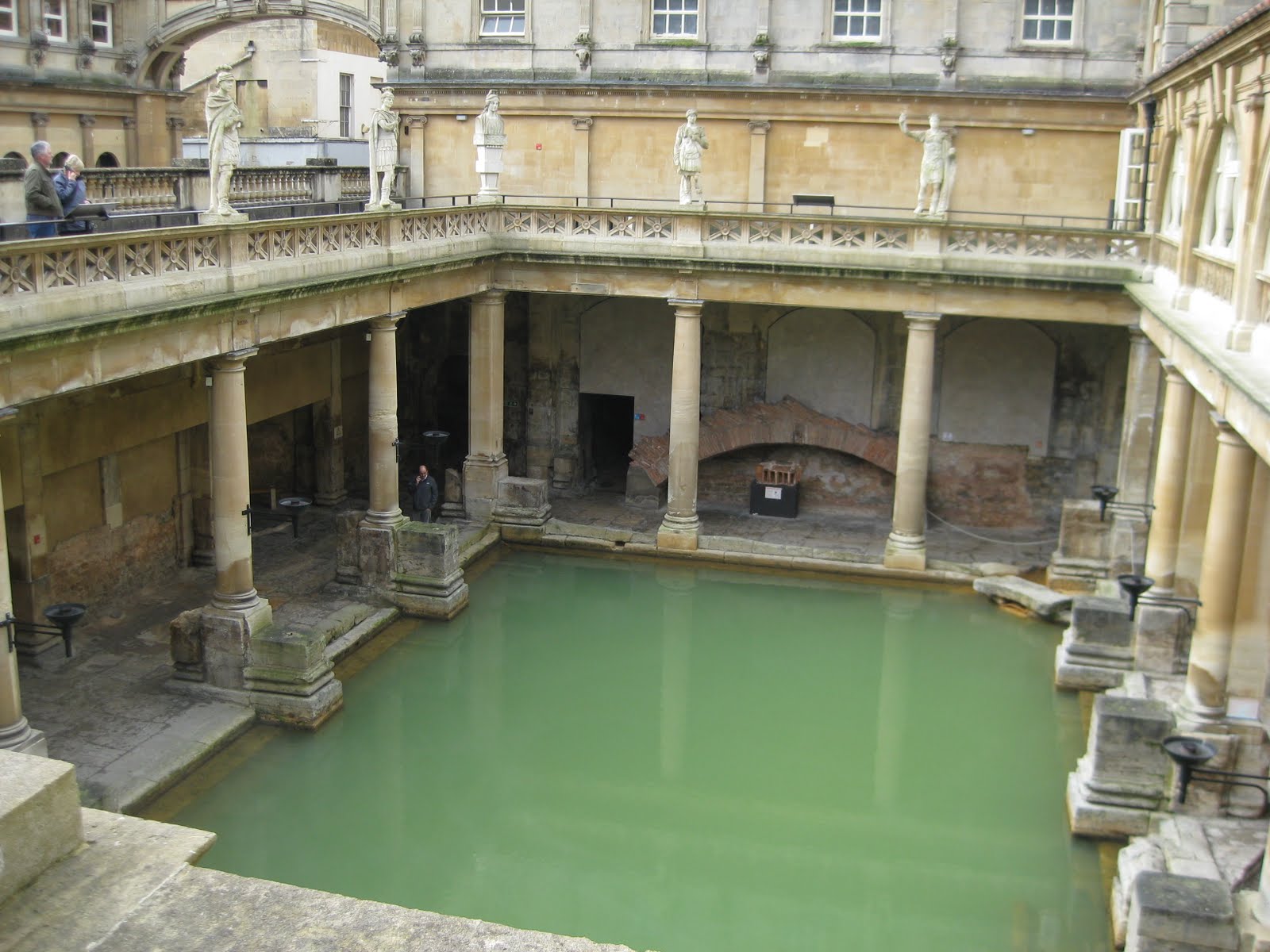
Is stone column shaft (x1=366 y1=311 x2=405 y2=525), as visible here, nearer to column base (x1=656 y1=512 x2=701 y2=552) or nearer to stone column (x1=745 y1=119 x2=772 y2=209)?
column base (x1=656 y1=512 x2=701 y2=552)

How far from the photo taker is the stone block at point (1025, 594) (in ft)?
66.0

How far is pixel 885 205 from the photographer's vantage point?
25.0 m

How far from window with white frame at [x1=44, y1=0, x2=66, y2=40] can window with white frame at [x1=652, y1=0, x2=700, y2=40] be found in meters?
15.5

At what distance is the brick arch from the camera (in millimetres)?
25562

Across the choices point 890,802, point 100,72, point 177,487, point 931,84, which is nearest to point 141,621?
point 177,487

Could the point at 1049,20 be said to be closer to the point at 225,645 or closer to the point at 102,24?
the point at 225,645

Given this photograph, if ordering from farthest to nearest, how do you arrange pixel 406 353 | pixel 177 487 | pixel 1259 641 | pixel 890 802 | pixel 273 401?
1. pixel 406 353
2. pixel 273 401
3. pixel 177 487
4. pixel 890 802
5. pixel 1259 641

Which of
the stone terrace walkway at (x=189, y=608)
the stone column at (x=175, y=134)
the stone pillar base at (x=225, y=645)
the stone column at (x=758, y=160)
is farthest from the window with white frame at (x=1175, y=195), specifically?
the stone column at (x=175, y=134)

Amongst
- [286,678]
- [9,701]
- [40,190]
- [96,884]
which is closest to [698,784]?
[286,678]

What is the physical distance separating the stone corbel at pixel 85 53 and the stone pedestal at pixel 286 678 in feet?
71.6

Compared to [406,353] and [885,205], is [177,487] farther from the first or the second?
[885,205]

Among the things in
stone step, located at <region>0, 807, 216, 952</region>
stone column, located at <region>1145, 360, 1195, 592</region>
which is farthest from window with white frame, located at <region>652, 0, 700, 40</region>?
stone step, located at <region>0, 807, 216, 952</region>

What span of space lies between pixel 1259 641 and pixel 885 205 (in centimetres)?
1364

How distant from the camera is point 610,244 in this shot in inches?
878
